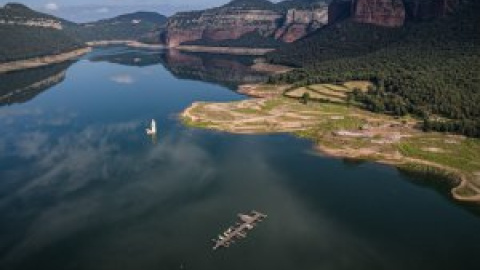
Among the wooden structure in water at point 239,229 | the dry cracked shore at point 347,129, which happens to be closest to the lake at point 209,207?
the wooden structure in water at point 239,229

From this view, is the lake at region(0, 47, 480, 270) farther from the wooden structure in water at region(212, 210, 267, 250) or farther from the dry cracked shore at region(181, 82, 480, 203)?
the dry cracked shore at region(181, 82, 480, 203)

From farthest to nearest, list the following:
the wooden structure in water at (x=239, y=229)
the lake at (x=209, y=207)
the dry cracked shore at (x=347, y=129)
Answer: the dry cracked shore at (x=347, y=129) → the wooden structure in water at (x=239, y=229) → the lake at (x=209, y=207)

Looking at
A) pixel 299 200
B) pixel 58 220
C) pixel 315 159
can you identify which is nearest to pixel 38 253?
pixel 58 220

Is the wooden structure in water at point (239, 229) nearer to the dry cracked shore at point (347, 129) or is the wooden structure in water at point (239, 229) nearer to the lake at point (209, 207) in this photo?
the lake at point (209, 207)

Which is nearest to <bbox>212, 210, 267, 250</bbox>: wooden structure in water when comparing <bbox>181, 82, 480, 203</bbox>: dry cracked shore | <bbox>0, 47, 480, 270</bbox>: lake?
<bbox>0, 47, 480, 270</bbox>: lake

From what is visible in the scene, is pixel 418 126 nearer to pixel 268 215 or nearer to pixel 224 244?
pixel 268 215
